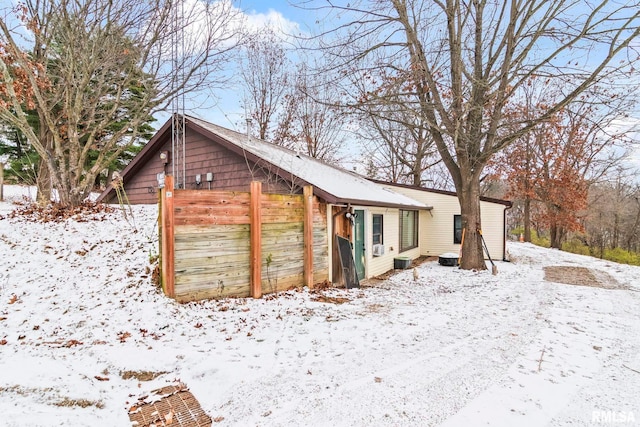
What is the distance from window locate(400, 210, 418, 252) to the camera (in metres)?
12.4

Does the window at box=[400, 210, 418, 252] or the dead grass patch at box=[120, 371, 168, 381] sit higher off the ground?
the window at box=[400, 210, 418, 252]

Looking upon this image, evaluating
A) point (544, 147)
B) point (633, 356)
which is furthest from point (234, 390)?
point (544, 147)

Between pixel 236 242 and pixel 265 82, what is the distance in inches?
603

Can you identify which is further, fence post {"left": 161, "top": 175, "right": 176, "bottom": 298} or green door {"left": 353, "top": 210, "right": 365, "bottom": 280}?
green door {"left": 353, "top": 210, "right": 365, "bottom": 280}

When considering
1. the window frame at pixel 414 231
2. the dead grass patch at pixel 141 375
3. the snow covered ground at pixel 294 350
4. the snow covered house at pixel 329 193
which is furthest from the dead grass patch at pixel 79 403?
the window frame at pixel 414 231

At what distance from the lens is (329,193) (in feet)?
22.8

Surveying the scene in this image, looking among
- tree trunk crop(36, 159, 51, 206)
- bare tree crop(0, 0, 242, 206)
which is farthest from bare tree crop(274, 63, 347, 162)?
tree trunk crop(36, 159, 51, 206)

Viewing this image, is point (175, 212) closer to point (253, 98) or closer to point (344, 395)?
point (344, 395)

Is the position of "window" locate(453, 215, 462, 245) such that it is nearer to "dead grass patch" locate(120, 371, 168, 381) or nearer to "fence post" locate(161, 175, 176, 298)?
"fence post" locate(161, 175, 176, 298)

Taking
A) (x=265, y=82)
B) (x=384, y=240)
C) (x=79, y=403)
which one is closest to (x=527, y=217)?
(x=384, y=240)

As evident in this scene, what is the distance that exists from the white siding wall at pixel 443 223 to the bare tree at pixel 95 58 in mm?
9628

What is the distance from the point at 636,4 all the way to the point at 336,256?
907 centimetres

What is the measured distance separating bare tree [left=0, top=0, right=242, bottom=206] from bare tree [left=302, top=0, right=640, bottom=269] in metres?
3.47

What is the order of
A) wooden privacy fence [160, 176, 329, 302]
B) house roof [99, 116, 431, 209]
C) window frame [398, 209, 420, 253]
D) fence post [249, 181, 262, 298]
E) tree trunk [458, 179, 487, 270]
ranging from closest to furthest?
wooden privacy fence [160, 176, 329, 302] → fence post [249, 181, 262, 298] → house roof [99, 116, 431, 209] → tree trunk [458, 179, 487, 270] → window frame [398, 209, 420, 253]
